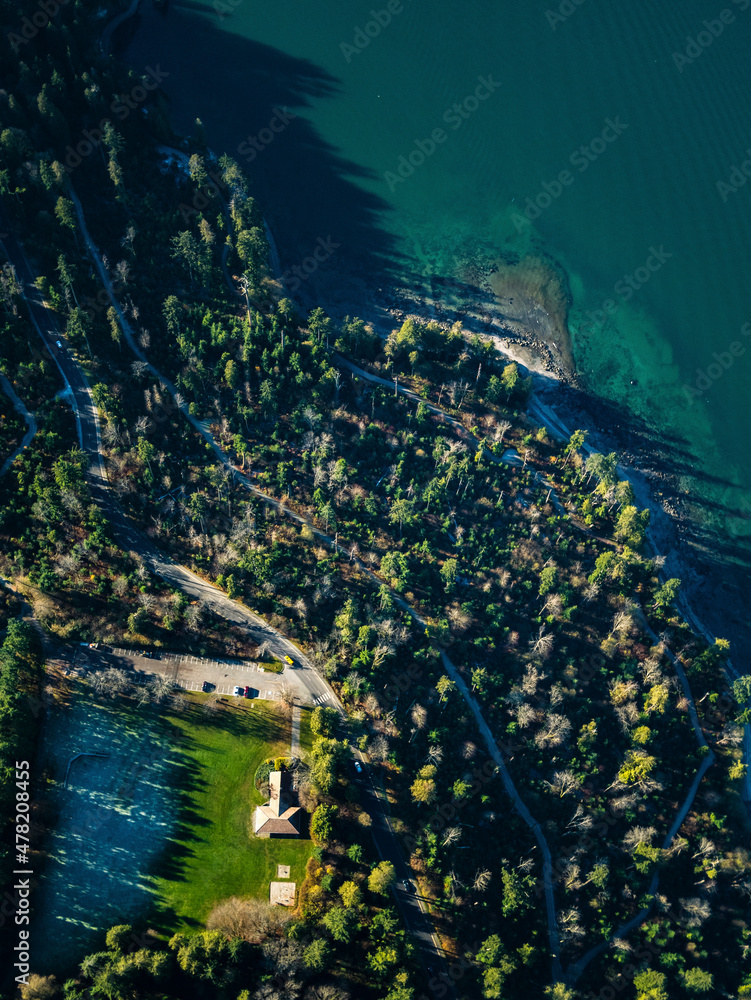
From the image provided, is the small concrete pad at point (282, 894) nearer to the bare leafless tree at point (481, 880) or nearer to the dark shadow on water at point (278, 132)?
the bare leafless tree at point (481, 880)

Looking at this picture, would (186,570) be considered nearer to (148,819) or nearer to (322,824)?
(148,819)

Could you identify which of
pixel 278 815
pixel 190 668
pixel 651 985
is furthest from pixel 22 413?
pixel 651 985

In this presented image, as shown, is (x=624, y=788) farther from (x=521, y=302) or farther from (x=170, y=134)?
(x=170, y=134)

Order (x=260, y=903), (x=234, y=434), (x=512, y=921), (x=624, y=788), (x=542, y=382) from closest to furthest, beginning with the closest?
1. (x=260, y=903)
2. (x=512, y=921)
3. (x=624, y=788)
4. (x=234, y=434)
5. (x=542, y=382)

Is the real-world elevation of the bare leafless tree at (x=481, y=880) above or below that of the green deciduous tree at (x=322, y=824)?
below

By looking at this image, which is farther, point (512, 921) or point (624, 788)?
point (624, 788)

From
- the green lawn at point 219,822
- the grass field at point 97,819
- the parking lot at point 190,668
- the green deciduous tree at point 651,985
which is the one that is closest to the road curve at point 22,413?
the parking lot at point 190,668

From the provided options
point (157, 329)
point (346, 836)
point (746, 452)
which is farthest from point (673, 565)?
point (157, 329)
